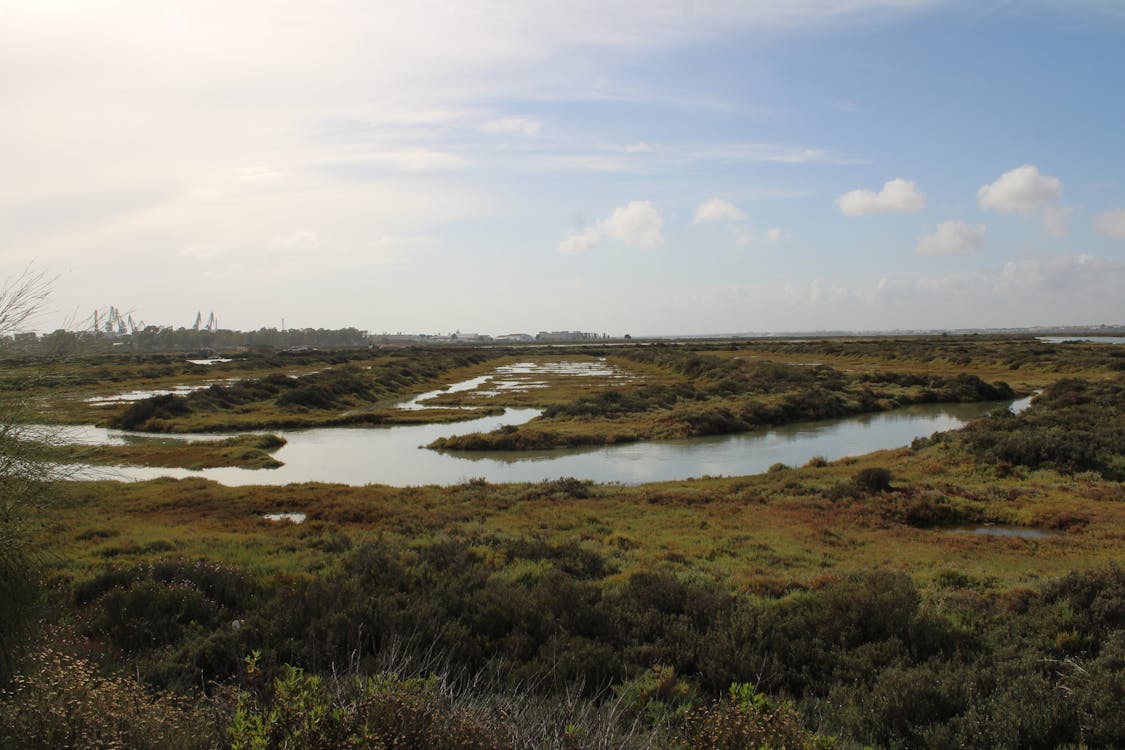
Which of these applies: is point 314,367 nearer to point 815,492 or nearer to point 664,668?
point 815,492

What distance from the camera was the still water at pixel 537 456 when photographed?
92.4 ft

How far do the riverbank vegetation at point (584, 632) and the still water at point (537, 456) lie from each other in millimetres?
9788

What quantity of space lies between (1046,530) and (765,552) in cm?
821

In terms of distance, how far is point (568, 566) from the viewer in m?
12.2

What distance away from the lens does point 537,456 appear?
3262 cm

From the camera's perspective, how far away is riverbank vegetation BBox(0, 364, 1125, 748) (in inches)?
201

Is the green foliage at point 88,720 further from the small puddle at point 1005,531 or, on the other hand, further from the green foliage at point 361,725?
the small puddle at point 1005,531

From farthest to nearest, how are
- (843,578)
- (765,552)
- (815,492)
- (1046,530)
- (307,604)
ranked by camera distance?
(815,492) < (1046,530) < (765,552) < (843,578) < (307,604)

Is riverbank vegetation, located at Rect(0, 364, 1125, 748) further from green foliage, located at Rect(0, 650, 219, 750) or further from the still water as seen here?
the still water

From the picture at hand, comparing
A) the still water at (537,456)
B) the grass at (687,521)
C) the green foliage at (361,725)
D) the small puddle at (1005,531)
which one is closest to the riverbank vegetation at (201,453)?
the still water at (537,456)

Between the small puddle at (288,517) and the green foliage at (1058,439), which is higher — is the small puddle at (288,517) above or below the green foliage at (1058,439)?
below

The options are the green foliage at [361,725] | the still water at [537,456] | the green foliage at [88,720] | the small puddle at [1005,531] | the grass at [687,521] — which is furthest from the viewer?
the still water at [537,456]

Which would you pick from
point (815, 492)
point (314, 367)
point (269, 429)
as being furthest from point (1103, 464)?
point (314, 367)

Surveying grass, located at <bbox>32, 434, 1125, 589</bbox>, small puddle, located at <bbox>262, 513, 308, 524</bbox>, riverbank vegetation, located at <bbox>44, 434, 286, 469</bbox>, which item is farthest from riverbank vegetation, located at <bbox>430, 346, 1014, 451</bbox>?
small puddle, located at <bbox>262, 513, 308, 524</bbox>
